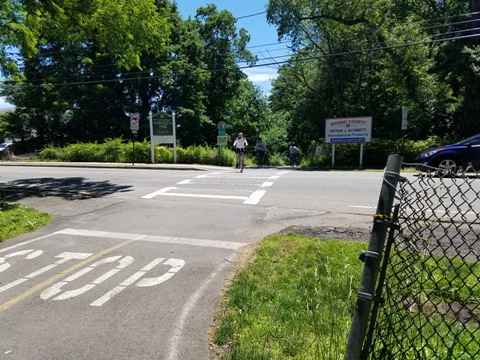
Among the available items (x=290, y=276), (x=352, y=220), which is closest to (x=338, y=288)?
(x=290, y=276)

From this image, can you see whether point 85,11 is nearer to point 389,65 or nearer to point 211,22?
point 389,65

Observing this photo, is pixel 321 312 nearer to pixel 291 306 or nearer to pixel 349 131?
pixel 291 306

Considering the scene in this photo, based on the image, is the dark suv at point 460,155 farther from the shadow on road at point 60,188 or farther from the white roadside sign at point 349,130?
the shadow on road at point 60,188

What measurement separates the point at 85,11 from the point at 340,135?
13.1m

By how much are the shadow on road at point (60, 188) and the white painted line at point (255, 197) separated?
4.38 meters

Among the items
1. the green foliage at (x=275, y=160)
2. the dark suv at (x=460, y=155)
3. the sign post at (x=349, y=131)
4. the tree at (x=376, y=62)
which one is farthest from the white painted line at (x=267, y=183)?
the green foliage at (x=275, y=160)

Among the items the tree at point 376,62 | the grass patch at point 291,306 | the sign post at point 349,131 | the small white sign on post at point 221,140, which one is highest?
the tree at point 376,62

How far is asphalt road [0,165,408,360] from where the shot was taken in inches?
135

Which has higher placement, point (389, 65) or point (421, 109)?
point (389, 65)

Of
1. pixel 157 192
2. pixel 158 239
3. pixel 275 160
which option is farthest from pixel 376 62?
pixel 158 239

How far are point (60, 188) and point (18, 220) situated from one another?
5369mm

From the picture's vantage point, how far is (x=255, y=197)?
10461mm

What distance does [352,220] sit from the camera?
302 inches

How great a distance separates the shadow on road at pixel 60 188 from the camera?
460 inches
